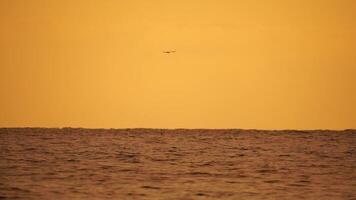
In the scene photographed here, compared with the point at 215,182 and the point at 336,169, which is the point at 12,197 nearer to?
the point at 215,182

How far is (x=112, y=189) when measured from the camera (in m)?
23.2

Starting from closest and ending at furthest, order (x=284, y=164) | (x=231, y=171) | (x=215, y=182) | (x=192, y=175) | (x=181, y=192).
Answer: (x=181, y=192), (x=215, y=182), (x=192, y=175), (x=231, y=171), (x=284, y=164)

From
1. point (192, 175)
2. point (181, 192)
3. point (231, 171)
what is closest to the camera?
point (181, 192)

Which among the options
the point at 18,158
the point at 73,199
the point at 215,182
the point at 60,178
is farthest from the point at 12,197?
the point at 18,158

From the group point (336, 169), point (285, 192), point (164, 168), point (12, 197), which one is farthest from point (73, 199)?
point (336, 169)

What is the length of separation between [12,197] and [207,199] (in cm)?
615

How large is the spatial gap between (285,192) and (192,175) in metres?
5.99

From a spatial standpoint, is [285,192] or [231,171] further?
[231,171]

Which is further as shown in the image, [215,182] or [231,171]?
[231,171]

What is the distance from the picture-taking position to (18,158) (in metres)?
36.5

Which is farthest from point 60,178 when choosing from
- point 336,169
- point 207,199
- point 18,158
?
point 336,169

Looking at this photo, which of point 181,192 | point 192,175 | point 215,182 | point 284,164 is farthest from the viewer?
point 284,164

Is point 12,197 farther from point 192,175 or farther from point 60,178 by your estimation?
point 192,175

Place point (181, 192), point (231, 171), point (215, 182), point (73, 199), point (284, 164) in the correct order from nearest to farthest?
point (73, 199), point (181, 192), point (215, 182), point (231, 171), point (284, 164)
